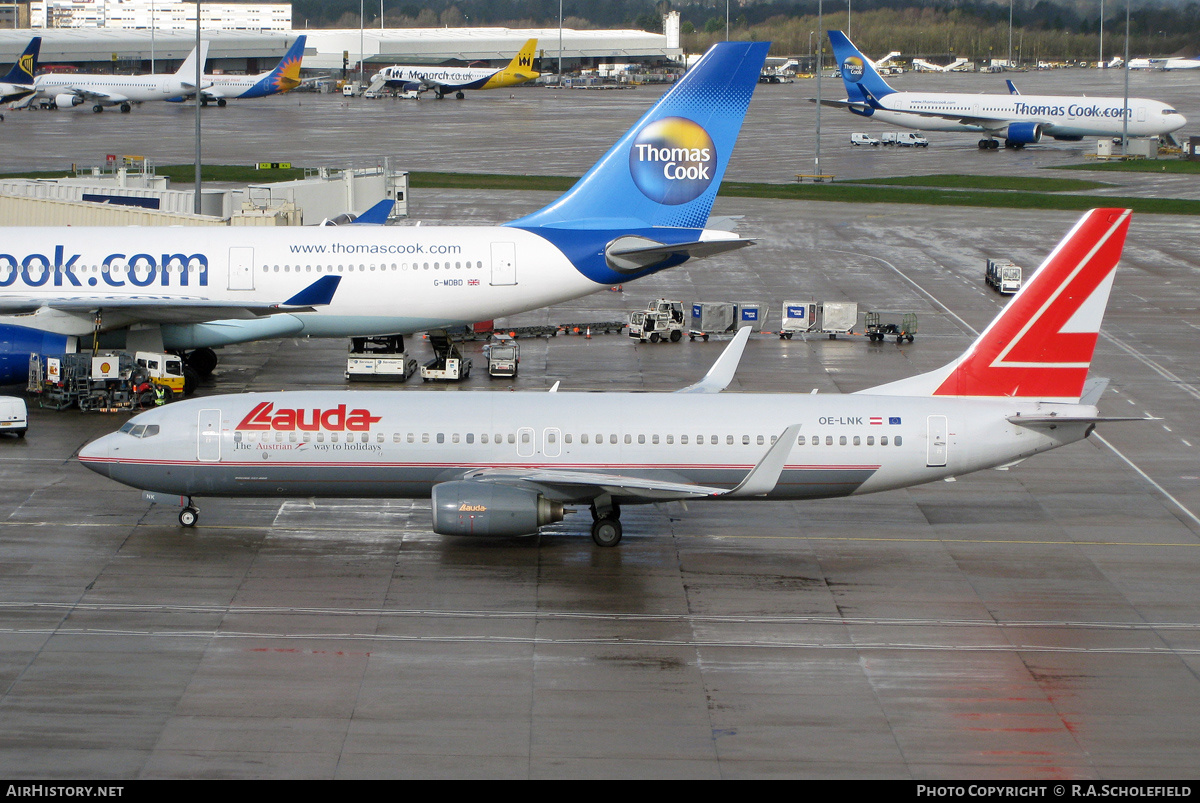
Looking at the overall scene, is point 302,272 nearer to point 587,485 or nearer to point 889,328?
point 587,485

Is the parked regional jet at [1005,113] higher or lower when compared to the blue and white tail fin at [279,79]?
lower

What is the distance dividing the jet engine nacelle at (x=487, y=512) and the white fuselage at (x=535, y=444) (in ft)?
4.88

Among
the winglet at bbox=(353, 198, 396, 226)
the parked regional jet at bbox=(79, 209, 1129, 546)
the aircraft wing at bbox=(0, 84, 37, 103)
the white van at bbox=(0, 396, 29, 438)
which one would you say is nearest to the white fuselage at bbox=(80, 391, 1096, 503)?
the parked regional jet at bbox=(79, 209, 1129, 546)

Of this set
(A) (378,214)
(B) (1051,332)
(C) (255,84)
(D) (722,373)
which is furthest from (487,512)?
(C) (255,84)

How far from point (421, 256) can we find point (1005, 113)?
94174 millimetres

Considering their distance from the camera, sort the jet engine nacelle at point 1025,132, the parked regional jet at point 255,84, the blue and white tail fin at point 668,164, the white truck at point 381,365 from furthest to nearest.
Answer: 1. the parked regional jet at point 255,84
2. the jet engine nacelle at point 1025,132
3. the white truck at point 381,365
4. the blue and white tail fin at point 668,164

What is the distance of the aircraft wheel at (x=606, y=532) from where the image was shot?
104 ft

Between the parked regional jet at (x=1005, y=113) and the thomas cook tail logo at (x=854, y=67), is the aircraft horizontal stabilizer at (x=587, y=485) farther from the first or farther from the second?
the thomas cook tail logo at (x=854, y=67)

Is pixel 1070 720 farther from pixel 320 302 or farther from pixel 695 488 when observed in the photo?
pixel 320 302

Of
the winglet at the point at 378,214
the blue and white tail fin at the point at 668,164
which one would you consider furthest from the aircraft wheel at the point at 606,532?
the winglet at the point at 378,214

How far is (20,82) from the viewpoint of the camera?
150 meters

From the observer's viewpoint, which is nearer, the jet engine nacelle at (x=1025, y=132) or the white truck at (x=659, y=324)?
the white truck at (x=659, y=324)
